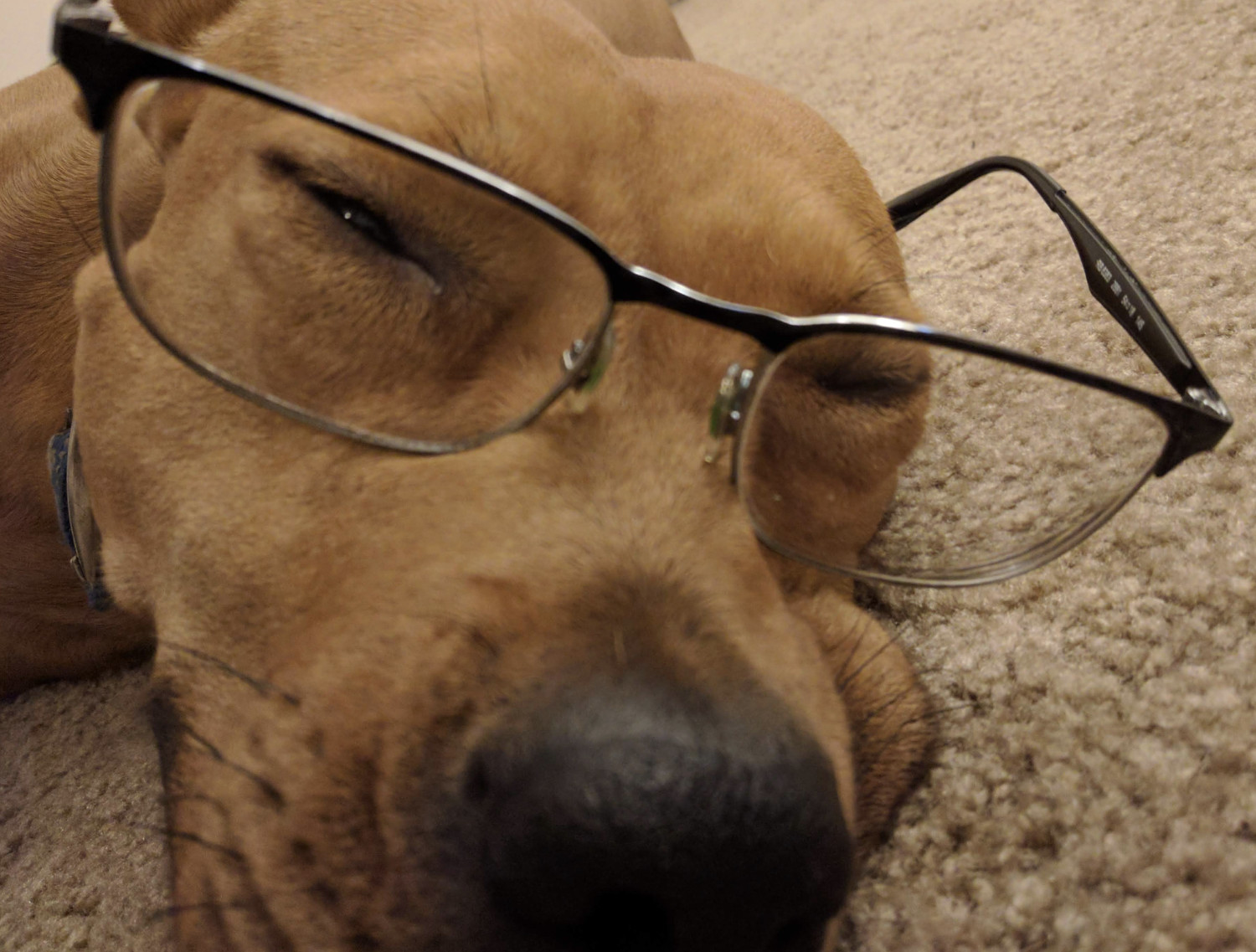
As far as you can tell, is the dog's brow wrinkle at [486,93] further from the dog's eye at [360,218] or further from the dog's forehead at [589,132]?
the dog's eye at [360,218]

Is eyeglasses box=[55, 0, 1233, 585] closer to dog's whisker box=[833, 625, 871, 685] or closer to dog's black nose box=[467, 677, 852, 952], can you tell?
dog's whisker box=[833, 625, 871, 685]

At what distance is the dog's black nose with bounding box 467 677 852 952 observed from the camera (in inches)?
21.7

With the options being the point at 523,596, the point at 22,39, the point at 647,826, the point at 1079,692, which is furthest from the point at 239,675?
the point at 22,39

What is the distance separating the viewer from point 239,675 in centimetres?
79

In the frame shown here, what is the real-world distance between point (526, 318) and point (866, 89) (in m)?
2.02

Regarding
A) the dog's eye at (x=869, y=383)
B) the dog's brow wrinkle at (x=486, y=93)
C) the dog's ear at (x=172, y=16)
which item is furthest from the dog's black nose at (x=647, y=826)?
the dog's ear at (x=172, y=16)

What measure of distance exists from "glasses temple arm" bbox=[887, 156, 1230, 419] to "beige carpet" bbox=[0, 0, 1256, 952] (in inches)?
4.4

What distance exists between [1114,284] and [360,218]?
3.22ft

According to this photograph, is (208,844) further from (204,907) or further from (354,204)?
(354,204)

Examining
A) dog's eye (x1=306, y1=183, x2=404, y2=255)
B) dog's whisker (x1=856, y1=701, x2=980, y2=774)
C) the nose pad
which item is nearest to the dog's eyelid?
dog's eye (x1=306, y1=183, x2=404, y2=255)

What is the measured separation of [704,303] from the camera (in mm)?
785

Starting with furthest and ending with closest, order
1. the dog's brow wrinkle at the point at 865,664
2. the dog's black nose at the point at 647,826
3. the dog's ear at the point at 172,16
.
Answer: the dog's ear at the point at 172,16 < the dog's brow wrinkle at the point at 865,664 < the dog's black nose at the point at 647,826

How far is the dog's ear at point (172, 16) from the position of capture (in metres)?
1.13

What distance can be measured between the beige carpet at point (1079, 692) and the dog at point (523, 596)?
9 cm
